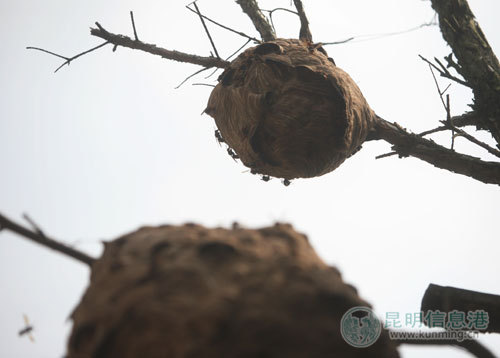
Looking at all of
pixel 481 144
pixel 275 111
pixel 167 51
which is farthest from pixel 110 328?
pixel 167 51

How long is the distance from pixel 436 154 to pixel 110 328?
2.24 metres

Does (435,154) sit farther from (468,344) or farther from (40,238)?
(40,238)

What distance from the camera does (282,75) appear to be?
7.18 feet

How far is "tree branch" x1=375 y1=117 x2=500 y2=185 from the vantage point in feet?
7.62

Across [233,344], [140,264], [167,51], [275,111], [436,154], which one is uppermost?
[167,51]

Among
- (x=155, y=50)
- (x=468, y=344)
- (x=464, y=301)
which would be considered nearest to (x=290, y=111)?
(x=464, y=301)

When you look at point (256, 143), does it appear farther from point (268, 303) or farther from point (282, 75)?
point (268, 303)

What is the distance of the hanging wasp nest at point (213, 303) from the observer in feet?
2.41

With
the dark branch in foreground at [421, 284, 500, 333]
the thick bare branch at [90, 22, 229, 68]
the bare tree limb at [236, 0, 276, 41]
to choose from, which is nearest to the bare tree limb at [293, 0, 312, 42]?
the bare tree limb at [236, 0, 276, 41]

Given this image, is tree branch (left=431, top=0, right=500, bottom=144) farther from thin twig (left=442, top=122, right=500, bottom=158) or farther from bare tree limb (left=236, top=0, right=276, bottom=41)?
bare tree limb (left=236, top=0, right=276, bottom=41)

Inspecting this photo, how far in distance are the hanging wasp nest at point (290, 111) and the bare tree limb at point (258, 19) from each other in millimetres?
1201

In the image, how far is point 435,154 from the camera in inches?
95.9

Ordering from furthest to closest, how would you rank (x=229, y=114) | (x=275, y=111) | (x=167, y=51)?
(x=167, y=51) → (x=229, y=114) → (x=275, y=111)

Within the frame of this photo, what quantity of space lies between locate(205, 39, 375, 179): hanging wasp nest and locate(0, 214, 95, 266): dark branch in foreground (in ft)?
4.42
